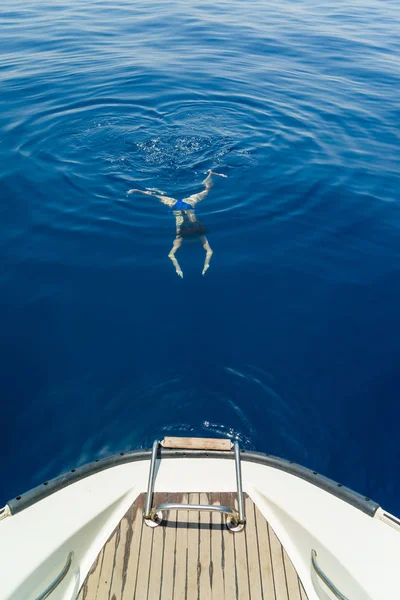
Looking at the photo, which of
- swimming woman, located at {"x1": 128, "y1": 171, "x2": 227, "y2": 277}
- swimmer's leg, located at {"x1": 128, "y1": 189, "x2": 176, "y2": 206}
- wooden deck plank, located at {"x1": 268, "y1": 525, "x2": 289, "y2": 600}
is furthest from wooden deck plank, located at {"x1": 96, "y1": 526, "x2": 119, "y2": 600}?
swimmer's leg, located at {"x1": 128, "y1": 189, "x2": 176, "y2": 206}

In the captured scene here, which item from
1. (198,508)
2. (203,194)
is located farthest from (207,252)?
(198,508)

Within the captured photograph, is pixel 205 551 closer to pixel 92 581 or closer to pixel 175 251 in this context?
pixel 92 581

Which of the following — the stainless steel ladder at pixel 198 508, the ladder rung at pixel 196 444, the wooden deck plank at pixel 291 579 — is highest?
the ladder rung at pixel 196 444

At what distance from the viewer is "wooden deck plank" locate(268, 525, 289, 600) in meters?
5.62

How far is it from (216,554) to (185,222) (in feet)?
32.2

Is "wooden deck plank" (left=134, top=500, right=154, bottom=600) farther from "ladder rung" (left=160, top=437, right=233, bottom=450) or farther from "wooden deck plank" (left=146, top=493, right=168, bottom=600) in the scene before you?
"ladder rung" (left=160, top=437, right=233, bottom=450)

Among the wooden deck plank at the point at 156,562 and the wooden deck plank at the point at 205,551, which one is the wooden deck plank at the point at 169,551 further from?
the wooden deck plank at the point at 205,551

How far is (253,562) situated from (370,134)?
19279mm

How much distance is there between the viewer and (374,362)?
10180 mm

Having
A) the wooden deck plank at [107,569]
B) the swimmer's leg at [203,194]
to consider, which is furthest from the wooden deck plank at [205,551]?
the swimmer's leg at [203,194]

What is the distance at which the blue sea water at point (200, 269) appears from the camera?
893 centimetres

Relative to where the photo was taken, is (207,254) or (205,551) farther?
(207,254)

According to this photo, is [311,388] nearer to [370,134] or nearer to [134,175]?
[134,175]

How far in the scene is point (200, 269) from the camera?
12383mm
